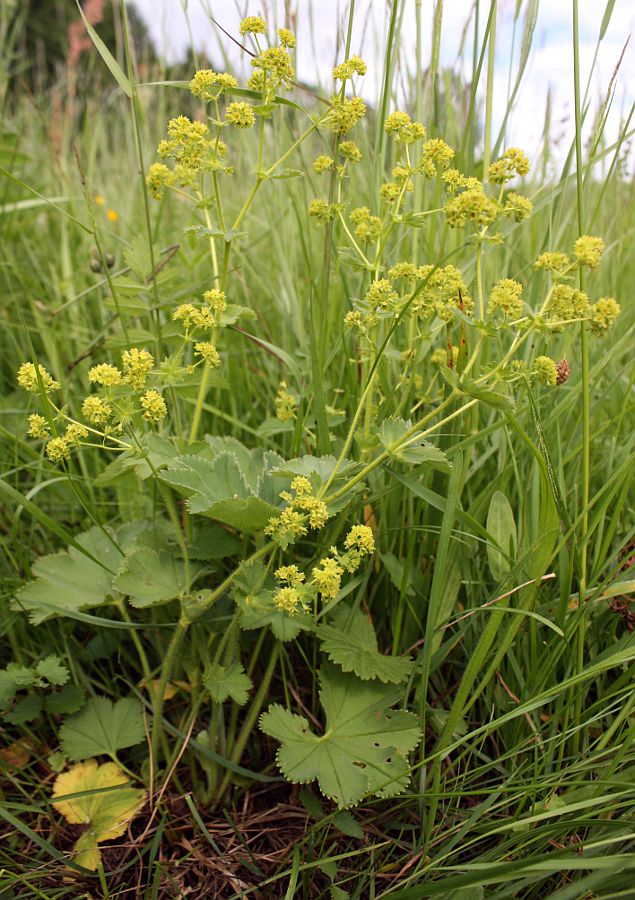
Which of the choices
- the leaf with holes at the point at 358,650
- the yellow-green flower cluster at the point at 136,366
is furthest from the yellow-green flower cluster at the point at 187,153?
the leaf with holes at the point at 358,650

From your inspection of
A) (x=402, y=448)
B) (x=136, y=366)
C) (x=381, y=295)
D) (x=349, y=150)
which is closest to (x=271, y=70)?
(x=349, y=150)

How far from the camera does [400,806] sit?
116 cm

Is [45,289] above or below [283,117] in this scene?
below

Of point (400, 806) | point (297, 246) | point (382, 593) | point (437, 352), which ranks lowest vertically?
point (400, 806)

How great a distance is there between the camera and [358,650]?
1.21m

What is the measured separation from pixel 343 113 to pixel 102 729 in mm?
1213

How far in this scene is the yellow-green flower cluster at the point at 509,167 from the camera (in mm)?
1083

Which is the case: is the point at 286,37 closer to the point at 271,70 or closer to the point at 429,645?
the point at 271,70

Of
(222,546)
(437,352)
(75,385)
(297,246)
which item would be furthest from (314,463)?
(297,246)

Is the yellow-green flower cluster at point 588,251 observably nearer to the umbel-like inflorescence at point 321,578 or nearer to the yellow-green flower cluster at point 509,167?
the yellow-green flower cluster at point 509,167

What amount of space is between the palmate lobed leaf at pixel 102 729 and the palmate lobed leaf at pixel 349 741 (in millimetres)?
325

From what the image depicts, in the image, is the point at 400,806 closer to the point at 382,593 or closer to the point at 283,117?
the point at 382,593

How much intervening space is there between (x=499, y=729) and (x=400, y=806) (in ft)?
0.80

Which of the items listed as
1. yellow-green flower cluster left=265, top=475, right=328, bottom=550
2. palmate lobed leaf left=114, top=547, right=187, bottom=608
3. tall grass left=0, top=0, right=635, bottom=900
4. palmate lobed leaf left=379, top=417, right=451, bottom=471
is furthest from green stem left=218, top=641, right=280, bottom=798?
palmate lobed leaf left=379, top=417, right=451, bottom=471
